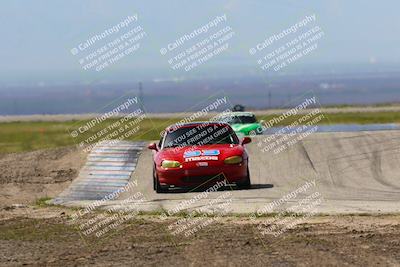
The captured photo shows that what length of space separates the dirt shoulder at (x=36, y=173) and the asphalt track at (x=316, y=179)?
2106mm

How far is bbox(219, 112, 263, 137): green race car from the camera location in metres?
35.9

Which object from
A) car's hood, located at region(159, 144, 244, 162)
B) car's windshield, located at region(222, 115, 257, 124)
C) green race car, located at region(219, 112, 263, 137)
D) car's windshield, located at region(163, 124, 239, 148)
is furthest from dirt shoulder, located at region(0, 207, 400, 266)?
car's windshield, located at region(222, 115, 257, 124)

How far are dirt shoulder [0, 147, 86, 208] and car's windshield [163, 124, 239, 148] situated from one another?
11.4 feet

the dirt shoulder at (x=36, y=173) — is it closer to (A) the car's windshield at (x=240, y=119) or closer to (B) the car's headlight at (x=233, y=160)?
(B) the car's headlight at (x=233, y=160)

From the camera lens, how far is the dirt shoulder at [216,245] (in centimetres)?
1068

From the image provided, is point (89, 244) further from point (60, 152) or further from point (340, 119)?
point (340, 119)

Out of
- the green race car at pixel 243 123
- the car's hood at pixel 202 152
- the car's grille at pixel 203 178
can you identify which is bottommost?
the green race car at pixel 243 123

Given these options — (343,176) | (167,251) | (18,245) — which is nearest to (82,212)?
(18,245)

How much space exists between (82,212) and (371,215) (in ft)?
17.3

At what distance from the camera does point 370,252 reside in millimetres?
10938

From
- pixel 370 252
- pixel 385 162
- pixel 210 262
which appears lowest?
pixel 385 162

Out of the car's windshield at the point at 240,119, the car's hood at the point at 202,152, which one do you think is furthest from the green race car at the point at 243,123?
the car's hood at the point at 202,152

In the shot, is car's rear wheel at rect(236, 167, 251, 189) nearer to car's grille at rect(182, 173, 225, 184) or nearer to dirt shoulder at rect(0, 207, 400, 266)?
car's grille at rect(182, 173, 225, 184)

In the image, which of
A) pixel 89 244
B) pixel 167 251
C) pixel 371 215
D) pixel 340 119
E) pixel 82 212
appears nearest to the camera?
pixel 167 251
